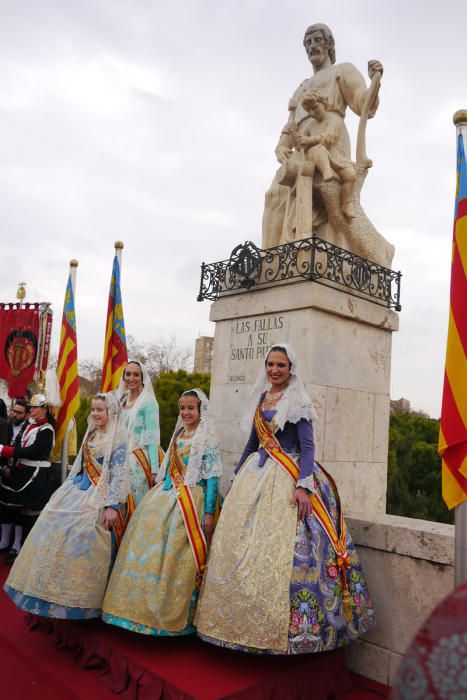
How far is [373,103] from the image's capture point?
18.5ft

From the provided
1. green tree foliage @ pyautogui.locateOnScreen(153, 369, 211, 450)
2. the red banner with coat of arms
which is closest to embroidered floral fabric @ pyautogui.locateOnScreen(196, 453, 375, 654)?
the red banner with coat of arms

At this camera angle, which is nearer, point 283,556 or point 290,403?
point 283,556

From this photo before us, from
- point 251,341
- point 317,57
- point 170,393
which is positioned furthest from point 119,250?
point 170,393

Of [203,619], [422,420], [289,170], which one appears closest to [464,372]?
[203,619]

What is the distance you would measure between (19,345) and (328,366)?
23.4 ft

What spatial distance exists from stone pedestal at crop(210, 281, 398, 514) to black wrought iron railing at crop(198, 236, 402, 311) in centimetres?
9

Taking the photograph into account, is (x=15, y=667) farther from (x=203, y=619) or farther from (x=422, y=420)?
(x=422, y=420)

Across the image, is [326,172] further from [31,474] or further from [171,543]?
[31,474]

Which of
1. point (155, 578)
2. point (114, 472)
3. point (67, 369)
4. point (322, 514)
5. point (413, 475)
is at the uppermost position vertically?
point (67, 369)

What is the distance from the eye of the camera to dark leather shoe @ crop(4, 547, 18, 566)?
575 centimetres

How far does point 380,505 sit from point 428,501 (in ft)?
27.2

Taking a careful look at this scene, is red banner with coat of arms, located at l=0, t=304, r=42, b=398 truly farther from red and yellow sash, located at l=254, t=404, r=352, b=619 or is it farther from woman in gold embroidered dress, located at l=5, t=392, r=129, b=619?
red and yellow sash, located at l=254, t=404, r=352, b=619

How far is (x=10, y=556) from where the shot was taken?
5.88 metres

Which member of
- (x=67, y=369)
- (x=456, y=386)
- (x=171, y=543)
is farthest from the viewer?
(x=67, y=369)
